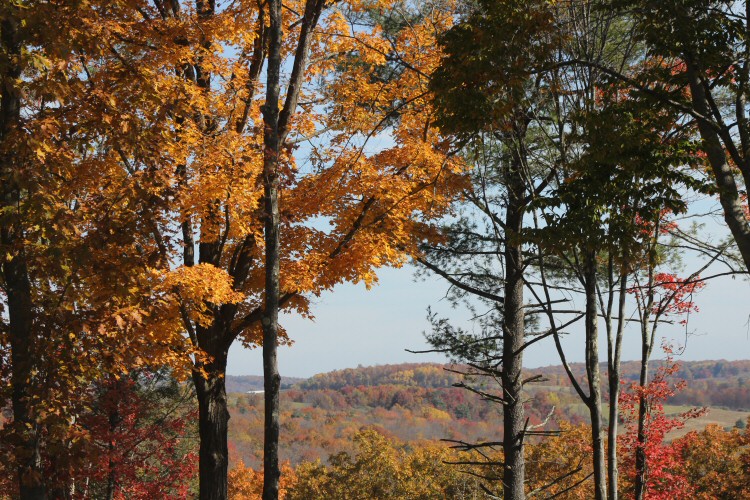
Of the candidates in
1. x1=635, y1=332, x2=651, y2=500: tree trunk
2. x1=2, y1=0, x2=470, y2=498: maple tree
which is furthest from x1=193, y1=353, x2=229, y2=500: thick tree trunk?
x1=635, y1=332, x2=651, y2=500: tree trunk

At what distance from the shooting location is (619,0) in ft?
24.3

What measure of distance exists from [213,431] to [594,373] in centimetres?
608

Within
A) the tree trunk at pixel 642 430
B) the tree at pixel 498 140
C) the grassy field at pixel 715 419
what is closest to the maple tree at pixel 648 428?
the tree trunk at pixel 642 430

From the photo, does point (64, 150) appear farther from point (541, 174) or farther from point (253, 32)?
point (541, 174)

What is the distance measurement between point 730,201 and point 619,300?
13.6 feet

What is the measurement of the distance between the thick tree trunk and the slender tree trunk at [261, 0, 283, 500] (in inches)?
148

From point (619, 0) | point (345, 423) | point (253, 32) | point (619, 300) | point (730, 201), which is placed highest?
point (253, 32)

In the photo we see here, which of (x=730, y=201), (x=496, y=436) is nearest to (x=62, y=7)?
(x=730, y=201)

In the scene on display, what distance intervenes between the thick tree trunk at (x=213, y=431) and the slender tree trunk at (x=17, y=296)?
3661 mm

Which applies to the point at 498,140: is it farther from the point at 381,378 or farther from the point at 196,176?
the point at 381,378

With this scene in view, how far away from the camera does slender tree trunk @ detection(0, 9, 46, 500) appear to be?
6613 mm

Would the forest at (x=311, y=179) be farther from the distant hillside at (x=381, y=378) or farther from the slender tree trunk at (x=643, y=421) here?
the distant hillside at (x=381, y=378)

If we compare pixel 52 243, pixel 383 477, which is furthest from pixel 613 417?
pixel 383 477

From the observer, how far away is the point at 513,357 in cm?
1110
